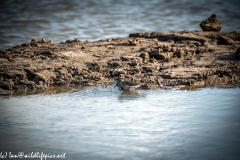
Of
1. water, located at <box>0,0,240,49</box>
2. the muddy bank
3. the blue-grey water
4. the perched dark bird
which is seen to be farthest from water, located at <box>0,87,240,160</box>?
water, located at <box>0,0,240,49</box>

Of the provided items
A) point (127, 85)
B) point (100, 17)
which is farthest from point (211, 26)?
point (100, 17)

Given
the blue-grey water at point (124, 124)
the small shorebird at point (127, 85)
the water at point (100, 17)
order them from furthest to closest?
the water at point (100, 17) → the small shorebird at point (127, 85) → the blue-grey water at point (124, 124)

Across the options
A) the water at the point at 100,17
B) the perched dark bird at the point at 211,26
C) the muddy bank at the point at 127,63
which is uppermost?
the water at the point at 100,17

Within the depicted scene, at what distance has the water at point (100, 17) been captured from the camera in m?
13.3

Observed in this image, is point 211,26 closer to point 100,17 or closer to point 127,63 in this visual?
point 127,63

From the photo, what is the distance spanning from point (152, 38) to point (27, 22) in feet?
20.0

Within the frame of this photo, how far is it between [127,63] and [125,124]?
2947 millimetres

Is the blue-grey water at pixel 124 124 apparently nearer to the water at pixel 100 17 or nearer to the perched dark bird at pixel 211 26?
the perched dark bird at pixel 211 26

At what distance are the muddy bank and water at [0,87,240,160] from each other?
0.56 m

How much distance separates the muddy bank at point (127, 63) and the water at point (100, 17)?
283cm

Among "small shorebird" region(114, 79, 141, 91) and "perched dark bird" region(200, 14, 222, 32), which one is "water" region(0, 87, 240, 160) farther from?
"perched dark bird" region(200, 14, 222, 32)

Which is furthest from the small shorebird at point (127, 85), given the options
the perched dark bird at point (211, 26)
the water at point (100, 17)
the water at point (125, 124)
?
the water at point (100, 17)

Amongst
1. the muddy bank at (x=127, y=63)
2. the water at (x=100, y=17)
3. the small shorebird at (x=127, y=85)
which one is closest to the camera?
the small shorebird at (x=127, y=85)

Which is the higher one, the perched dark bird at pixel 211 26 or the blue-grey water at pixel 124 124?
the perched dark bird at pixel 211 26
